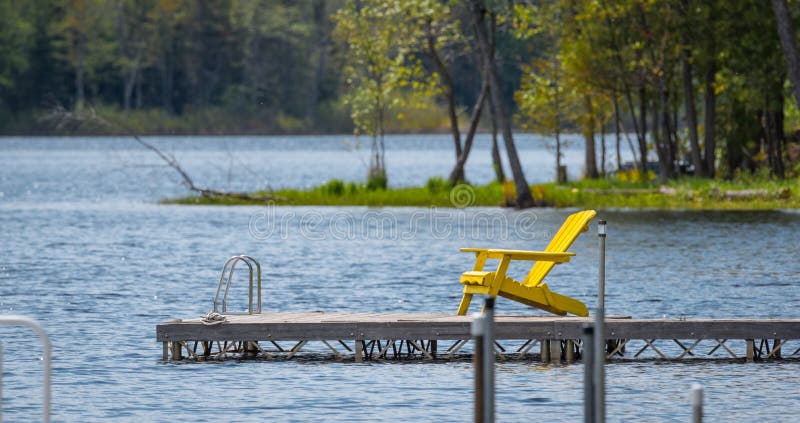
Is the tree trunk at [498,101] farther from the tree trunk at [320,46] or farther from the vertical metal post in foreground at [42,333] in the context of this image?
the tree trunk at [320,46]

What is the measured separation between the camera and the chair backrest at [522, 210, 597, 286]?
18.0m

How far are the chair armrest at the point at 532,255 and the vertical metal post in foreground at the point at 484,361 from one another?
7556 millimetres

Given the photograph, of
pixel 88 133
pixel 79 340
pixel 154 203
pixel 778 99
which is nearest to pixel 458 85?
pixel 88 133

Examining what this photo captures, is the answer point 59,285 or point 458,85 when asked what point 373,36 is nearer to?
point 59,285

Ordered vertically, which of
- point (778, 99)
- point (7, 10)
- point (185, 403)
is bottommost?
point (185, 403)

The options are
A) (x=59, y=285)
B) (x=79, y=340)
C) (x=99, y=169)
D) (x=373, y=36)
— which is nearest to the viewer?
(x=79, y=340)

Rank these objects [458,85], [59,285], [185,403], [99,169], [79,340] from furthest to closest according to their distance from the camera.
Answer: [458,85] < [99,169] < [59,285] < [79,340] < [185,403]

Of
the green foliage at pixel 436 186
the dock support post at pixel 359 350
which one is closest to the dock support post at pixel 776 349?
the dock support post at pixel 359 350

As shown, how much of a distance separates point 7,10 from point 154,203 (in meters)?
83.0

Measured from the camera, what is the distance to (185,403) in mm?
15000

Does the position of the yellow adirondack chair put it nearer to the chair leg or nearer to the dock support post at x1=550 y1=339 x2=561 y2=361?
the chair leg

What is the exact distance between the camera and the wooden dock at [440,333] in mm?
16734

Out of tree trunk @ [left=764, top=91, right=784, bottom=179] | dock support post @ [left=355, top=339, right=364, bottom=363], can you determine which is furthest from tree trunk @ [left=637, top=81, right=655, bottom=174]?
dock support post @ [left=355, top=339, right=364, bottom=363]

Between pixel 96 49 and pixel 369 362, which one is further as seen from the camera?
pixel 96 49
